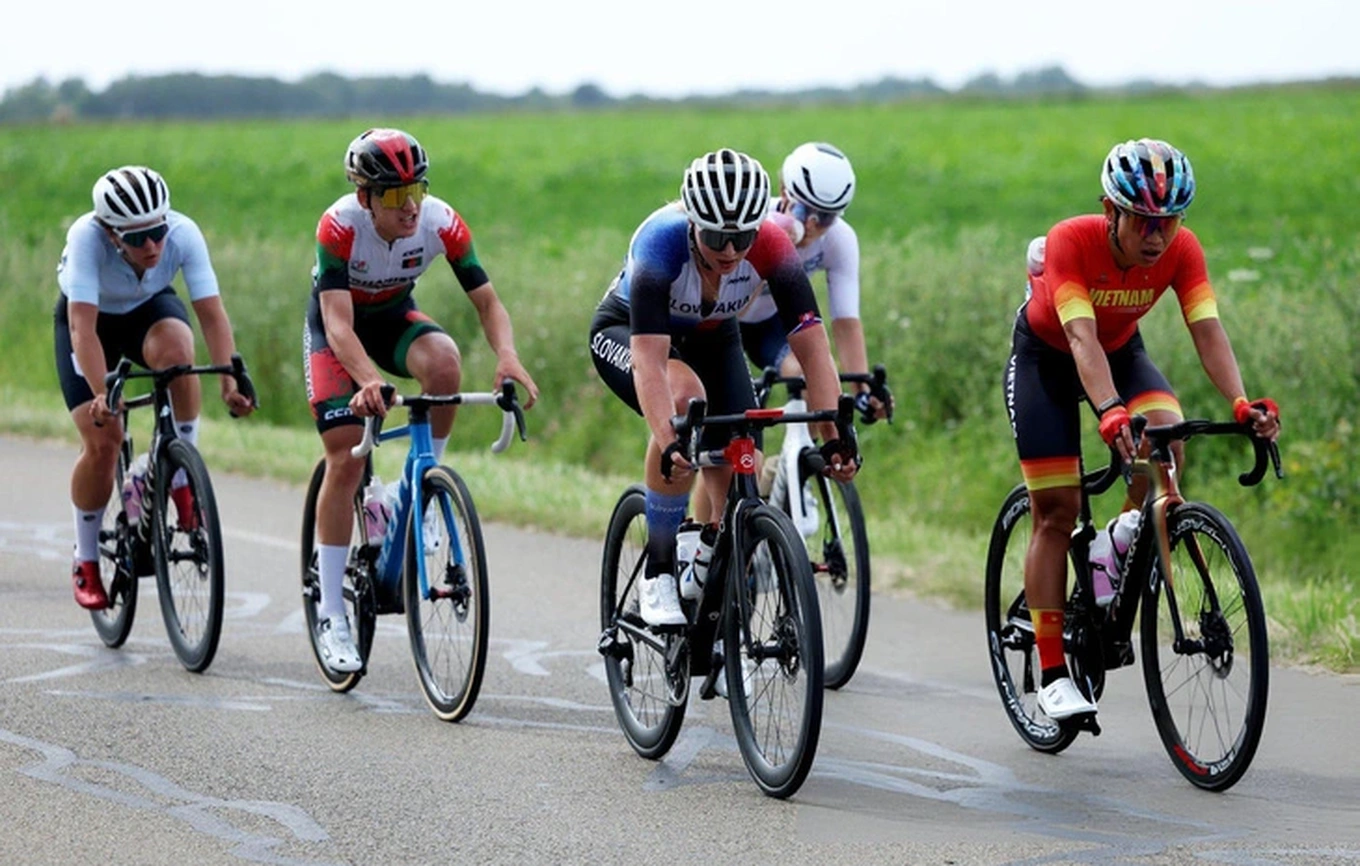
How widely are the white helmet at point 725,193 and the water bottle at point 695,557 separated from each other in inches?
41.1

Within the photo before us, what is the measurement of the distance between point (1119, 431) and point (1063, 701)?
1.05 meters

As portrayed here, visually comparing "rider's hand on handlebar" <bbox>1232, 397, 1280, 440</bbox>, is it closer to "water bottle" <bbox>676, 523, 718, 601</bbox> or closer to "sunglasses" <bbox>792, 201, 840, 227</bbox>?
"water bottle" <bbox>676, 523, 718, 601</bbox>

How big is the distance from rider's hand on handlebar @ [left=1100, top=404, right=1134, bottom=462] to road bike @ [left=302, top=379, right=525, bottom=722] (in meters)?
2.15

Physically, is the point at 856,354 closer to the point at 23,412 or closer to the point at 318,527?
the point at 318,527

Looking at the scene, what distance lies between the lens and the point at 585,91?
399 feet

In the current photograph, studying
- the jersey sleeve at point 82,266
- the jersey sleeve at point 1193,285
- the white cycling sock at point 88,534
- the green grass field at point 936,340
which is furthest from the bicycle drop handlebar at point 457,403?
the green grass field at point 936,340

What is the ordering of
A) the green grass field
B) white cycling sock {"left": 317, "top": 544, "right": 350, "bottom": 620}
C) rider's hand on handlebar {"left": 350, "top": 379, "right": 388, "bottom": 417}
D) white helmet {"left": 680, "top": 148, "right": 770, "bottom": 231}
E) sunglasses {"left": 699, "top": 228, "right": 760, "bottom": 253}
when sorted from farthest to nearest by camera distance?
the green grass field
white cycling sock {"left": 317, "top": 544, "right": 350, "bottom": 620}
rider's hand on handlebar {"left": 350, "top": 379, "right": 388, "bottom": 417}
sunglasses {"left": 699, "top": 228, "right": 760, "bottom": 253}
white helmet {"left": 680, "top": 148, "right": 770, "bottom": 231}

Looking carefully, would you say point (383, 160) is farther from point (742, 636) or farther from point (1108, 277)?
point (1108, 277)

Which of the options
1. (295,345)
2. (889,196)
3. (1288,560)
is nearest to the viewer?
(1288,560)

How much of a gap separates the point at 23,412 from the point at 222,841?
1315cm

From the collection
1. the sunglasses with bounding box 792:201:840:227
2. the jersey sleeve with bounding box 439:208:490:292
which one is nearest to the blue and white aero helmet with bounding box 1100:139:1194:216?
the sunglasses with bounding box 792:201:840:227

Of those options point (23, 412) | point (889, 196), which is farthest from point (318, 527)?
point (889, 196)

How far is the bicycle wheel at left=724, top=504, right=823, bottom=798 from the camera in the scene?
627 cm

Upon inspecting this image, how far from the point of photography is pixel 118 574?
9398 mm
